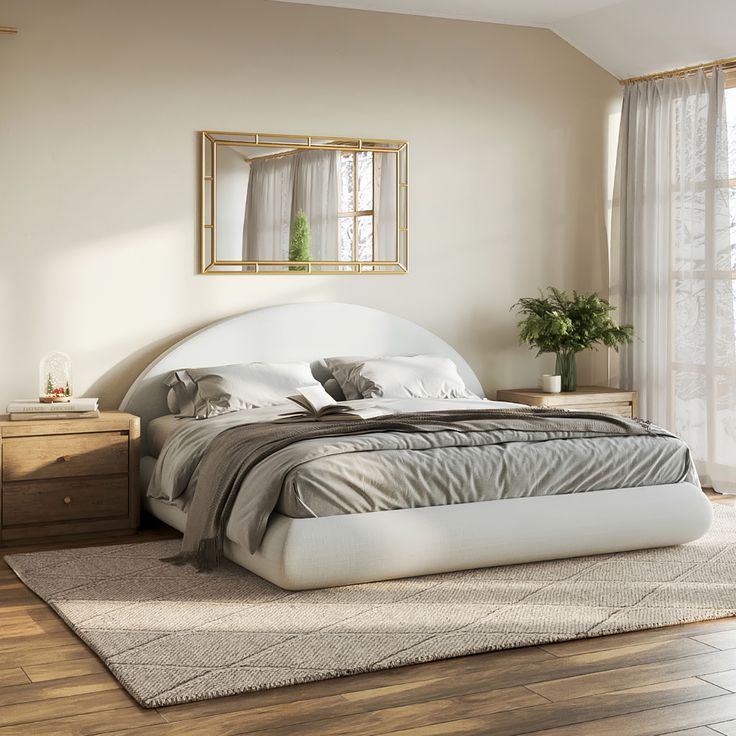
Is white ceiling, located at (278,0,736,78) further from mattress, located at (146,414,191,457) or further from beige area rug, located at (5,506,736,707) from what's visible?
beige area rug, located at (5,506,736,707)

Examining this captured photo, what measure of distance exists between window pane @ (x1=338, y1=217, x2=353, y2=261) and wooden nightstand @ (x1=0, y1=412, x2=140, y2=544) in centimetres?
155

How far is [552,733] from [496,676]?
16.2 inches

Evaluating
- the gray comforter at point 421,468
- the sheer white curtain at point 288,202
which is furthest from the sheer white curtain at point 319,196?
the gray comforter at point 421,468

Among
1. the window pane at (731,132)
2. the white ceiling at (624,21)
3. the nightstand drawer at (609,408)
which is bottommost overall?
the nightstand drawer at (609,408)

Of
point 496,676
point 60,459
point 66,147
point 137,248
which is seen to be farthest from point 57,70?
point 496,676

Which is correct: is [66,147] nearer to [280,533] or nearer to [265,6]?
[265,6]

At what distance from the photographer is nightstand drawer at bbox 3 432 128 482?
15.1 ft

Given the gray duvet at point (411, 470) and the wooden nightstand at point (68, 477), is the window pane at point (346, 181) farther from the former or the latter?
the wooden nightstand at point (68, 477)

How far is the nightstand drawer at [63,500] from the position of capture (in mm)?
4613

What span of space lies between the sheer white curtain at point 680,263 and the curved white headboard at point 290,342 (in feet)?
3.44

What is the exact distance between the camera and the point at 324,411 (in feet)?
14.6

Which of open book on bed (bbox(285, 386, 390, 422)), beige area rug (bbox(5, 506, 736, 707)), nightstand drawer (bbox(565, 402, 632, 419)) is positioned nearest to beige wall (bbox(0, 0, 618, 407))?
nightstand drawer (bbox(565, 402, 632, 419))

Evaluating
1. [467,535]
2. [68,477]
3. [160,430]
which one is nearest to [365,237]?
[160,430]

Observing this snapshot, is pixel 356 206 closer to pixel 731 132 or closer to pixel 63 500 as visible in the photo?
pixel 731 132
